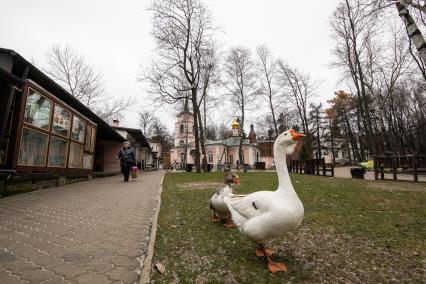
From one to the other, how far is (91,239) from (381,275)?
389cm

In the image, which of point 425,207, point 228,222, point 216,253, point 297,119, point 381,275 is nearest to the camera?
point 381,275

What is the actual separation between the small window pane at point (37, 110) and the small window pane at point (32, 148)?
0.35 metres

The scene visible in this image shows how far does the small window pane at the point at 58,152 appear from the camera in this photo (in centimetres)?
1001

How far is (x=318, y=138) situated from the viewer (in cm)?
5125

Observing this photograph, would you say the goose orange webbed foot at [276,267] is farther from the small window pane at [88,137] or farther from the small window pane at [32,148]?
the small window pane at [88,137]

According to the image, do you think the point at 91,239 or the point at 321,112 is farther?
the point at 321,112

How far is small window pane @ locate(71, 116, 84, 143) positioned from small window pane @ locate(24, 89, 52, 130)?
2655 mm

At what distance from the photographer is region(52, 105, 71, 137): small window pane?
33.4 ft

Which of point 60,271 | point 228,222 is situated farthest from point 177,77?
point 60,271

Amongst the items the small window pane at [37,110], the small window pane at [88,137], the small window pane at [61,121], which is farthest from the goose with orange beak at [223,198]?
the small window pane at [88,137]

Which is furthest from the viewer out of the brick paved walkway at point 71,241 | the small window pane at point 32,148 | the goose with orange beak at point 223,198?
the small window pane at point 32,148

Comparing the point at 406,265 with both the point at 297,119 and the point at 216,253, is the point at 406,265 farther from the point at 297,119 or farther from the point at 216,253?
the point at 297,119

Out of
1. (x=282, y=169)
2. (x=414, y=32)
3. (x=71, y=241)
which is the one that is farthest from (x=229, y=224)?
(x=414, y=32)

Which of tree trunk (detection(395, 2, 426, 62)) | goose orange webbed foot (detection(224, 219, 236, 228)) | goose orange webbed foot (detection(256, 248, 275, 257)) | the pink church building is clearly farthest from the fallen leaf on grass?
the pink church building
